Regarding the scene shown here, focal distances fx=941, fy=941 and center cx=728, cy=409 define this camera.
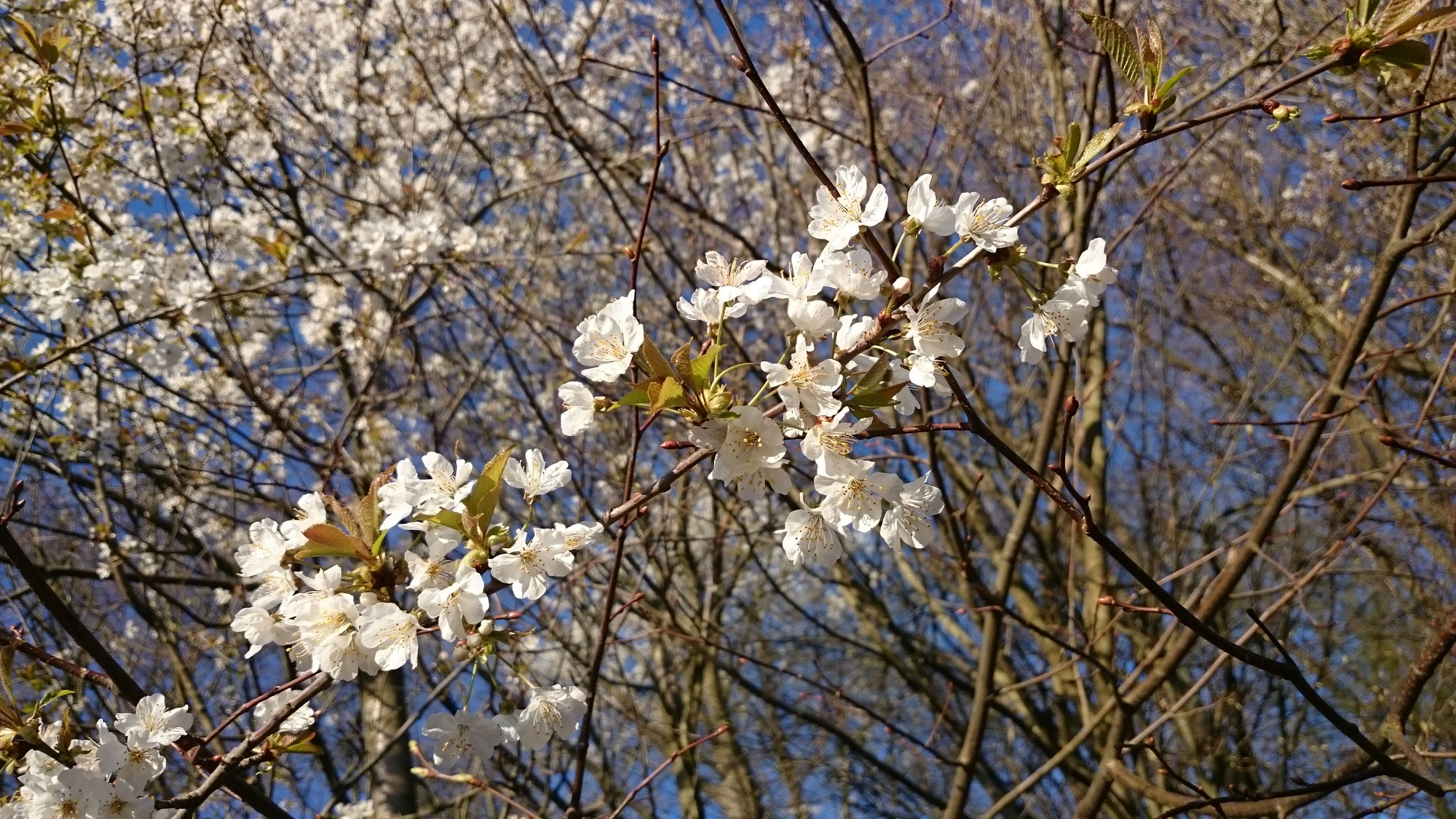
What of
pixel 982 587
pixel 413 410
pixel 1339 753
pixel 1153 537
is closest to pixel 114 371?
pixel 413 410

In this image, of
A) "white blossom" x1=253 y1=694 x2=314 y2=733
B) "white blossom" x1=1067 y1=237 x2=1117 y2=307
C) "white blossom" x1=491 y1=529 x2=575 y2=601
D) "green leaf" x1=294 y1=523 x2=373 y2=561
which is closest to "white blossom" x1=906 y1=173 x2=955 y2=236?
"white blossom" x1=1067 y1=237 x2=1117 y2=307

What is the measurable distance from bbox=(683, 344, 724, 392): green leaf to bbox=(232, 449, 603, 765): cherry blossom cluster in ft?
0.80

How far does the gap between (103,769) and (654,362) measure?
103cm

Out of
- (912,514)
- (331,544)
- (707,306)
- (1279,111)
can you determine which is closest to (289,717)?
(331,544)

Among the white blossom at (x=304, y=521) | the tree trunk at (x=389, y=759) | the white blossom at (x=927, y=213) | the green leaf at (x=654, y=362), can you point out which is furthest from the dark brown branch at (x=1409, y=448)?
the tree trunk at (x=389, y=759)

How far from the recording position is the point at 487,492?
1.27 m

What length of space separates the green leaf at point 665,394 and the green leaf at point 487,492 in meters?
0.23

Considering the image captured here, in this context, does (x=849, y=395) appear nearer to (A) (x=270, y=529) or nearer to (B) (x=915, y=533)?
(B) (x=915, y=533)

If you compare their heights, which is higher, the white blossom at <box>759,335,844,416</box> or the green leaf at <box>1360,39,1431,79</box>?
the green leaf at <box>1360,39,1431,79</box>

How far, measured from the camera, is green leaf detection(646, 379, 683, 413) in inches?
45.0

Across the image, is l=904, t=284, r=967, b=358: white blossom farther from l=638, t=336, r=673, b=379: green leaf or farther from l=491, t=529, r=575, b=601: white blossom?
l=491, t=529, r=575, b=601: white blossom

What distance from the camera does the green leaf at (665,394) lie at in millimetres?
1143

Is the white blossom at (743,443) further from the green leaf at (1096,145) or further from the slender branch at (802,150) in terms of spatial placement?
the green leaf at (1096,145)

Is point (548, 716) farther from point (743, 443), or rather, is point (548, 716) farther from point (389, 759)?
point (389, 759)
